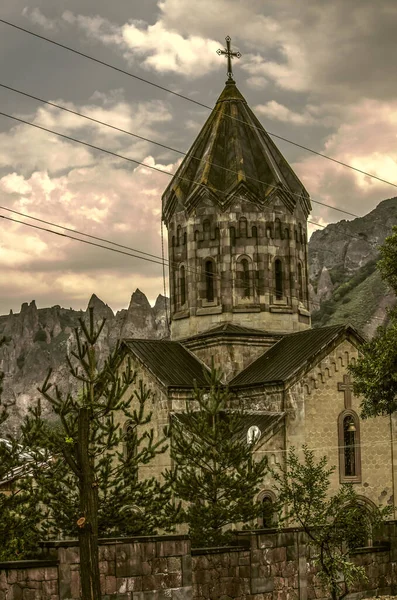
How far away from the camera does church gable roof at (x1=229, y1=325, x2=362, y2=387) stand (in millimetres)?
39516

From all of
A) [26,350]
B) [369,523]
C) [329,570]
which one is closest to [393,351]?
[369,523]

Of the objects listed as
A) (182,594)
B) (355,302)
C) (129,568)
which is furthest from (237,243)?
(355,302)

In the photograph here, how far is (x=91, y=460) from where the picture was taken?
22.4m

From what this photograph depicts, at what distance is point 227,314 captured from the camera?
42.9m

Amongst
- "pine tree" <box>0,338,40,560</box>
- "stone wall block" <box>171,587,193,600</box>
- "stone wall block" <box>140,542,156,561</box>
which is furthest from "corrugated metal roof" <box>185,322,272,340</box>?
"stone wall block" <box>140,542,156,561</box>

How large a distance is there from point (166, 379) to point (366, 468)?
7514 millimetres

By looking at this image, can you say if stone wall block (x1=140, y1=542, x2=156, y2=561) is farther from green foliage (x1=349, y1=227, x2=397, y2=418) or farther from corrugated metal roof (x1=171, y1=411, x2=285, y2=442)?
corrugated metal roof (x1=171, y1=411, x2=285, y2=442)

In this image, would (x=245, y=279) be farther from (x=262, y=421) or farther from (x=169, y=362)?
(x=262, y=421)

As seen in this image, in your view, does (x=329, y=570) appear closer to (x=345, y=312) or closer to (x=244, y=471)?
(x=244, y=471)

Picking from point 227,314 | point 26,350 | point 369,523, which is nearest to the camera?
point 369,523

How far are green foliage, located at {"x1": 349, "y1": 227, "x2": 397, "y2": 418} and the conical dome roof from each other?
11705 millimetres

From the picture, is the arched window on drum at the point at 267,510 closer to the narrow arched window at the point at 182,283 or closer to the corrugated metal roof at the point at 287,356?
the corrugated metal roof at the point at 287,356

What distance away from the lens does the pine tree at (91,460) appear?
1880 cm

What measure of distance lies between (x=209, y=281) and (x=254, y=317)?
7.31 ft
